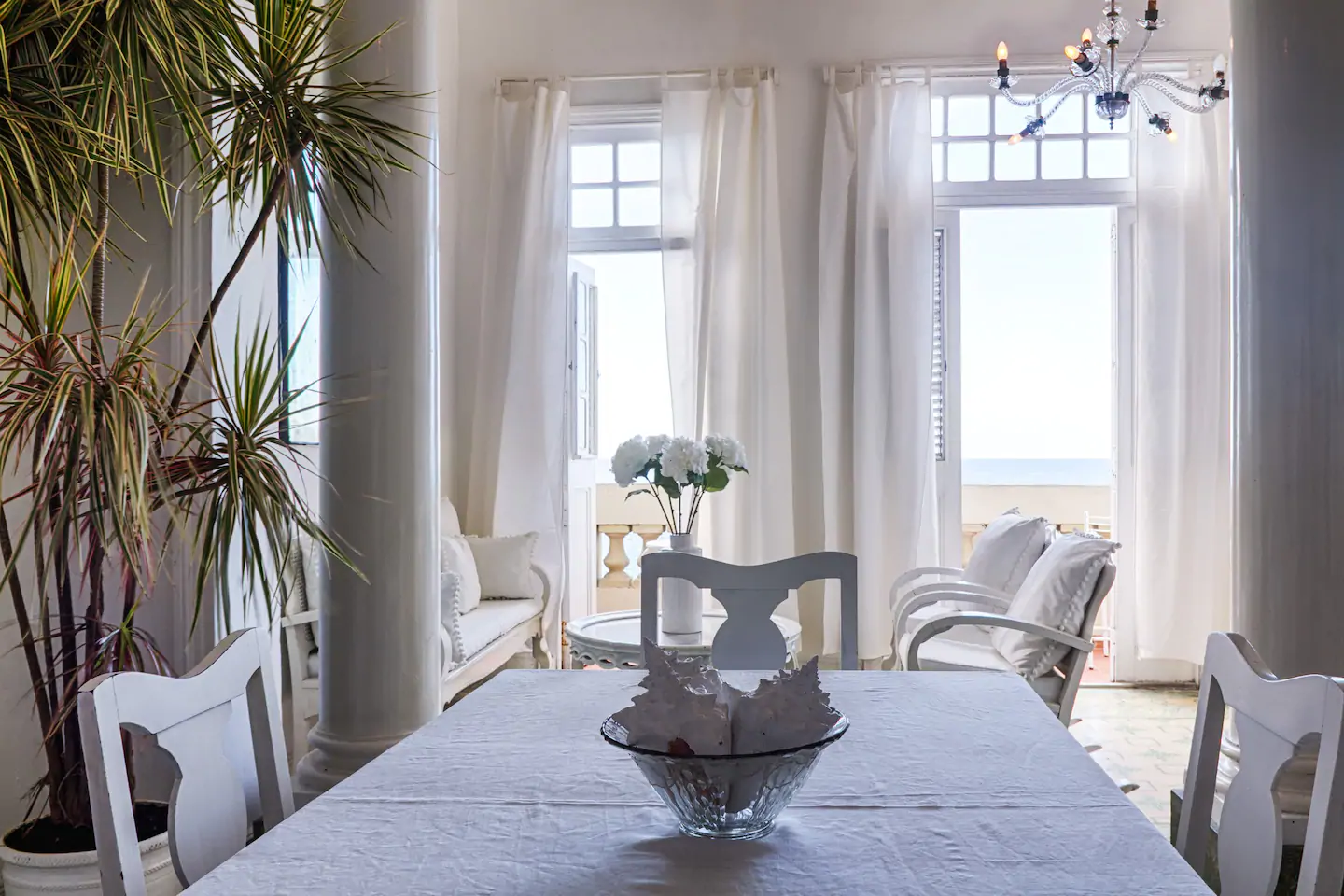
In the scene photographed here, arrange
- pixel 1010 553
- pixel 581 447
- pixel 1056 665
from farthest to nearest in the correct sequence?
pixel 581 447
pixel 1010 553
pixel 1056 665

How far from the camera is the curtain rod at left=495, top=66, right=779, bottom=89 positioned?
511 cm

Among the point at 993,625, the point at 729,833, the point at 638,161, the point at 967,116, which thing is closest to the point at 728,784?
the point at 729,833

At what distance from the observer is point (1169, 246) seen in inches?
194

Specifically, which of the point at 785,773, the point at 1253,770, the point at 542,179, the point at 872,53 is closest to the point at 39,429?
the point at 785,773

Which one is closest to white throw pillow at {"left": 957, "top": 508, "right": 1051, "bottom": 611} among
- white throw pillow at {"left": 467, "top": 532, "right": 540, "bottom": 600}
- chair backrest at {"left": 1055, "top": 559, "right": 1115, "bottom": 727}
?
chair backrest at {"left": 1055, "top": 559, "right": 1115, "bottom": 727}

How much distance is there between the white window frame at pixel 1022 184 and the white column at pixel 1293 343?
293 centimetres

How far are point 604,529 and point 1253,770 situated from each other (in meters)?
5.61

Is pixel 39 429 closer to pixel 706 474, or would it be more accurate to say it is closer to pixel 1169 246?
pixel 706 474

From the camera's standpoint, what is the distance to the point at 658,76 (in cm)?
518

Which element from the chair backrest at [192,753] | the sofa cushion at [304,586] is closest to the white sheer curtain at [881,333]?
the sofa cushion at [304,586]

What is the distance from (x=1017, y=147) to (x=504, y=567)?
3166mm

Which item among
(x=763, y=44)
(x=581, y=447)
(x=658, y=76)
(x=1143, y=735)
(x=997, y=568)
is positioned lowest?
(x=1143, y=735)

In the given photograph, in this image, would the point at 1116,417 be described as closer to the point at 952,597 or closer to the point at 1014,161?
the point at 1014,161

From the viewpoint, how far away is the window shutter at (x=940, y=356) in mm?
5156
